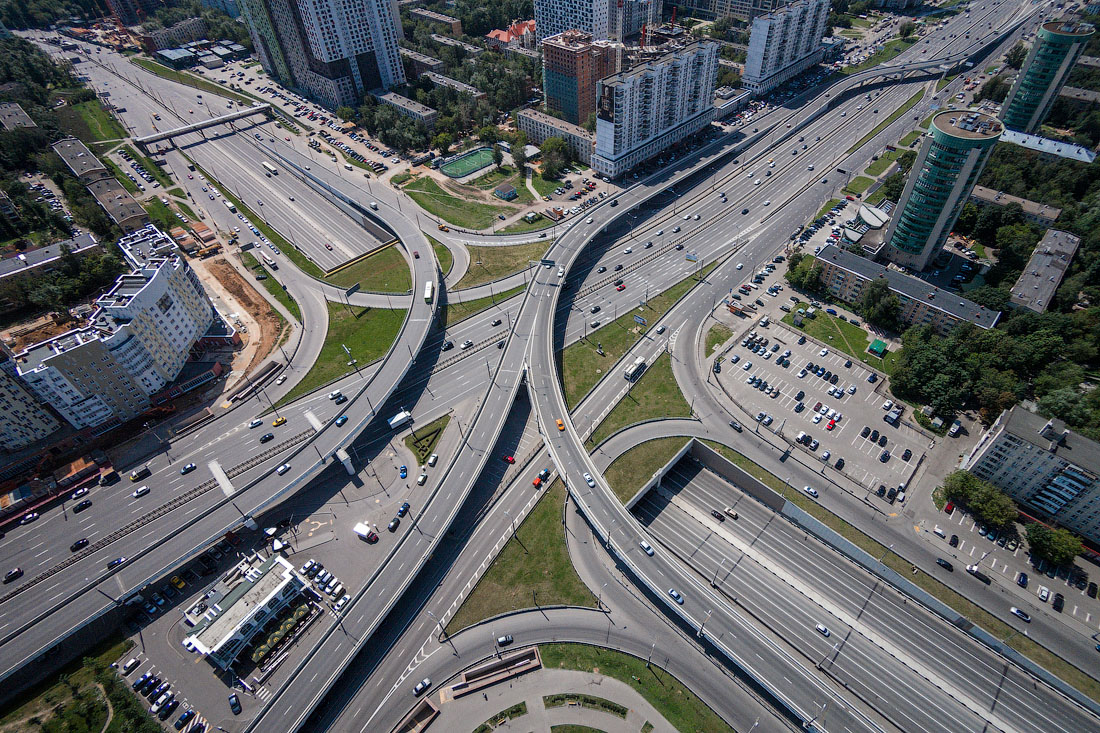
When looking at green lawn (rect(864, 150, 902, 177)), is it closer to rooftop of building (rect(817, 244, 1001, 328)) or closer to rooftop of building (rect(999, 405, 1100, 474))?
rooftop of building (rect(817, 244, 1001, 328))

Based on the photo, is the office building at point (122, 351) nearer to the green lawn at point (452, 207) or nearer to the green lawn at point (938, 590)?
the green lawn at point (452, 207)

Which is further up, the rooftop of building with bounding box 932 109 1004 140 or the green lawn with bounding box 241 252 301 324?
the rooftop of building with bounding box 932 109 1004 140

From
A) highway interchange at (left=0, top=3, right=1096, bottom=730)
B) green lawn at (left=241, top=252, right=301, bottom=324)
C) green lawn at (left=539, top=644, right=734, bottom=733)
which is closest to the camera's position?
green lawn at (left=539, top=644, right=734, bottom=733)

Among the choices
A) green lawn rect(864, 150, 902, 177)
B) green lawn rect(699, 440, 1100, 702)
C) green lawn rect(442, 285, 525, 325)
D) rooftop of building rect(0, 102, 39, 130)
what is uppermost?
rooftop of building rect(0, 102, 39, 130)

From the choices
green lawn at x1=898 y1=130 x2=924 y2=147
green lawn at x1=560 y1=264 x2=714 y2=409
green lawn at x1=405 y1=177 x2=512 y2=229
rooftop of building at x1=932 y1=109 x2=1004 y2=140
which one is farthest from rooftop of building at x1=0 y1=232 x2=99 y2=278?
green lawn at x1=898 y1=130 x2=924 y2=147

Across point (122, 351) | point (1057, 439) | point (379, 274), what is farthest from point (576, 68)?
point (1057, 439)

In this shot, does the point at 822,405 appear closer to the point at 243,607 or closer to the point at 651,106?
the point at 243,607

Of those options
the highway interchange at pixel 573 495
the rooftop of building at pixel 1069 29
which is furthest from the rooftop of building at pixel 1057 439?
the rooftop of building at pixel 1069 29
